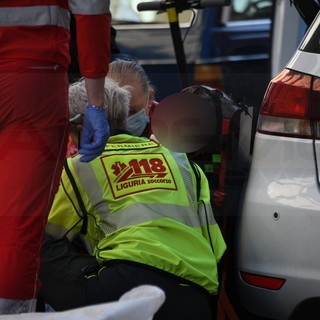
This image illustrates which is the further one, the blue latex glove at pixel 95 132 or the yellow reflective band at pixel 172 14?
the yellow reflective band at pixel 172 14

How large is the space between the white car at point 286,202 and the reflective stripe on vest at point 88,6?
67 cm

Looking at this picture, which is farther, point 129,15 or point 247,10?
point 247,10

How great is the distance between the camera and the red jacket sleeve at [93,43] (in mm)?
2895

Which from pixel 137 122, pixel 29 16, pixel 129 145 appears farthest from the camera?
pixel 137 122

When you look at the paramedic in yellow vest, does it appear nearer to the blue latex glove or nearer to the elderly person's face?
the blue latex glove

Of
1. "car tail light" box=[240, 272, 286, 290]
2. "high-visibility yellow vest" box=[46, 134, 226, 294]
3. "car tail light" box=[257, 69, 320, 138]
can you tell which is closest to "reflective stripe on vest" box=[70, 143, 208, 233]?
"high-visibility yellow vest" box=[46, 134, 226, 294]

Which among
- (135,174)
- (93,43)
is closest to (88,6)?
(93,43)

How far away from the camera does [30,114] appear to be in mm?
2873

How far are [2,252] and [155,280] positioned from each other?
0.50m

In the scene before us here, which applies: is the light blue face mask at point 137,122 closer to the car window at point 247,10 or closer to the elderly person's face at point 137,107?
the elderly person's face at point 137,107

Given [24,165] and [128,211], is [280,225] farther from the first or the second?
[24,165]

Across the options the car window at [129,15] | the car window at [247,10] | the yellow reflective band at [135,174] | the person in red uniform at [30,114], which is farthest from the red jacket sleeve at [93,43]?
the car window at [247,10]

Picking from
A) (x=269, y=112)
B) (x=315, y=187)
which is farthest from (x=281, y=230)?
(x=269, y=112)

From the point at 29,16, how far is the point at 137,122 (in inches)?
43.4
